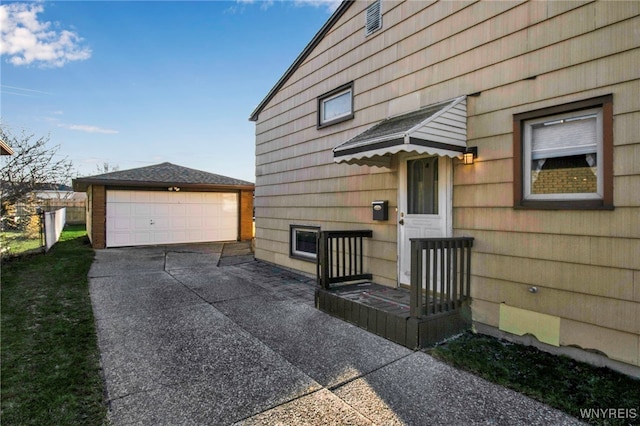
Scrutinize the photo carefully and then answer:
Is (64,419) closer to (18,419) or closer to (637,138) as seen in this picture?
(18,419)

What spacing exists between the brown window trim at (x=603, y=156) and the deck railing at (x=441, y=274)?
0.79 meters

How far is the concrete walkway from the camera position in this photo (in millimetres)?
2301

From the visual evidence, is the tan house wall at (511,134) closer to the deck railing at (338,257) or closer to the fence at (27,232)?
the deck railing at (338,257)

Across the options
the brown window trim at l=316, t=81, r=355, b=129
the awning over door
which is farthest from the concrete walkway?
the brown window trim at l=316, t=81, r=355, b=129

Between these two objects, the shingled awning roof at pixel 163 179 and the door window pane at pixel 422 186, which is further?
the shingled awning roof at pixel 163 179

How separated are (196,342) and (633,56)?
492cm

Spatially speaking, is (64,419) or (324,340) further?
(324,340)

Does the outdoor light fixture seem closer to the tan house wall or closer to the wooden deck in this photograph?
the tan house wall

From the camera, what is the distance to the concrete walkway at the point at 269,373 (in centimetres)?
230

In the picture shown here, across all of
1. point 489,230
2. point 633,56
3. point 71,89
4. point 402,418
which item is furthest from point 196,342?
point 71,89

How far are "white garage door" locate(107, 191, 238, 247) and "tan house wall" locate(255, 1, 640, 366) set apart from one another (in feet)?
31.6

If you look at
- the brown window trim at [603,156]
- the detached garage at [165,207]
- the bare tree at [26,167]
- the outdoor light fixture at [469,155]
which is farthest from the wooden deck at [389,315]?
the bare tree at [26,167]

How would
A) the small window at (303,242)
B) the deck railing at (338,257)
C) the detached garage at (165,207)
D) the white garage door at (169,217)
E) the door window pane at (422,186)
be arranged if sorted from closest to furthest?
the door window pane at (422,186), the deck railing at (338,257), the small window at (303,242), the detached garage at (165,207), the white garage door at (169,217)

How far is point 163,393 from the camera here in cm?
261
